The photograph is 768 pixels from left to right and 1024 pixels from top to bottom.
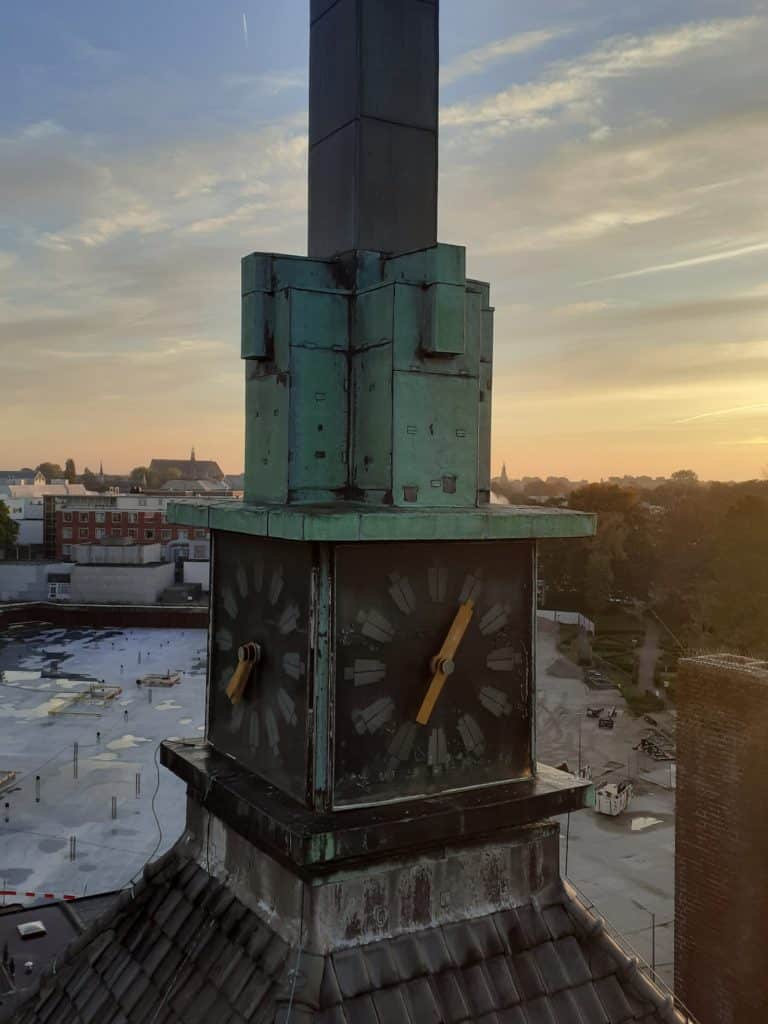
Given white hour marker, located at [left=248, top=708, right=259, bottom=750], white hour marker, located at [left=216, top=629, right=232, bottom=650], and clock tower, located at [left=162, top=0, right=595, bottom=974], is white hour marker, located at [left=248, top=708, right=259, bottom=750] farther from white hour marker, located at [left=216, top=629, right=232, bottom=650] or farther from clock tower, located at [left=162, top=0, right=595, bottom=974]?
white hour marker, located at [left=216, top=629, right=232, bottom=650]

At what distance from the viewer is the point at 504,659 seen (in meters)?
4.30

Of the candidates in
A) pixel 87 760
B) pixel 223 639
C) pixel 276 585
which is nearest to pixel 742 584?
pixel 87 760

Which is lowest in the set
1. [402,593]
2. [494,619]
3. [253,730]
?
[253,730]

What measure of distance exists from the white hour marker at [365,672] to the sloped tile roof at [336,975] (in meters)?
1.12

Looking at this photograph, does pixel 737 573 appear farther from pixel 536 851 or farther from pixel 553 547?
pixel 536 851

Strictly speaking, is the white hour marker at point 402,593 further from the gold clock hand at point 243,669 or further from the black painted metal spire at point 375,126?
the black painted metal spire at point 375,126

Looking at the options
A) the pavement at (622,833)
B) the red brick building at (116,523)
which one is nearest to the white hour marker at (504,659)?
the pavement at (622,833)

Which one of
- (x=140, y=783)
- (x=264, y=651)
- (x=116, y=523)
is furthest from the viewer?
(x=116, y=523)

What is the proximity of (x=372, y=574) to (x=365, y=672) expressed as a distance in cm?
44

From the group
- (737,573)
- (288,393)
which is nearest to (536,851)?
(288,393)

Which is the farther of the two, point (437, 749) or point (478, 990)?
point (437, 749)

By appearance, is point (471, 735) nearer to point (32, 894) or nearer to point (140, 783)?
Answer: point (32, 894)

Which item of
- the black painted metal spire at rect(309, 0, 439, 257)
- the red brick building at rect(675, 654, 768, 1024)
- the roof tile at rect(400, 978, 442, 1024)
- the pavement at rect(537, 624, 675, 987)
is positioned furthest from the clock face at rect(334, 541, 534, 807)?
the pavement at rect(537, 624, 675, 987)

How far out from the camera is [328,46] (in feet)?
15.6
